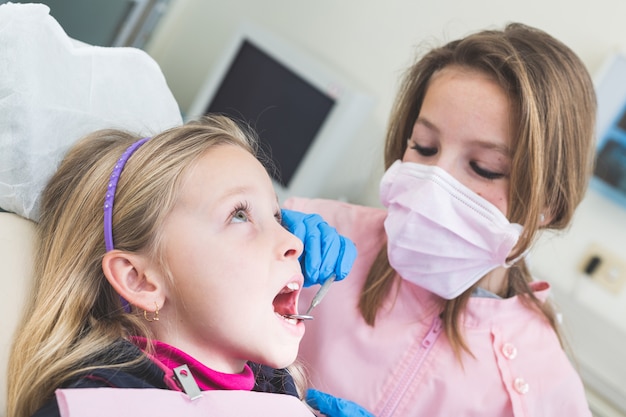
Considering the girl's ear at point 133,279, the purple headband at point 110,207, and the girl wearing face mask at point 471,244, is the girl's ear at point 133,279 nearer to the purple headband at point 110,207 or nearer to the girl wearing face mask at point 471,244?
the purple headband at point 110,207

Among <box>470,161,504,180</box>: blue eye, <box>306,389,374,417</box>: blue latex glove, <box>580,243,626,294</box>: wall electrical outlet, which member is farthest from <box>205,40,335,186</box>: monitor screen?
<box>306,389,374,417</box>: blue latex glove

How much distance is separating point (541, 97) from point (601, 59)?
40.9 inches

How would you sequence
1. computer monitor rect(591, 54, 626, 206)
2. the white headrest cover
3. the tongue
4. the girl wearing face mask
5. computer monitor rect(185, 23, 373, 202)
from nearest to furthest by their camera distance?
the white headrest cover → the tongue → the girl wearing face mask → computer monitor rect(591, 54, 626, 206) → computer monitor rect(185, 23, 373, 202)

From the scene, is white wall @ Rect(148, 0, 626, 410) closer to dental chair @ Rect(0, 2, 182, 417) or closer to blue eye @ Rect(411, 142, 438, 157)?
blue eye @ Rect(411, 142, 438, 157)

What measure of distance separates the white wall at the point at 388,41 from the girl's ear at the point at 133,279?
104 cm

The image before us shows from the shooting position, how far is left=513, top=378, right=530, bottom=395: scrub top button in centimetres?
126

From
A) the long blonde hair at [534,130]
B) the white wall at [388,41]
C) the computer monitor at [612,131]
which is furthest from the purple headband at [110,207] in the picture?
the computer monitor at [612,131]

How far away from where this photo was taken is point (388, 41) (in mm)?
2602

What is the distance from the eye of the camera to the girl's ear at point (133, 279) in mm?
1002

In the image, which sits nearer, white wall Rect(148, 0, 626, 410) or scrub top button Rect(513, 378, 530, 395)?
scrub top button Rect(513, 378, 530, 395)

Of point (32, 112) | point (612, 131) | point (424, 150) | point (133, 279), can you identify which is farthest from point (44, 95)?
point (612, 131)

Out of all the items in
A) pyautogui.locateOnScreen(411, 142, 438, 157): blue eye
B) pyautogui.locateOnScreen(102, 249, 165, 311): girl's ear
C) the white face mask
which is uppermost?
pyautogui.locateOnScreen(411, 142, 438, 157): blue eye

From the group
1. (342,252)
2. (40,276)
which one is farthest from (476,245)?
(40,276)

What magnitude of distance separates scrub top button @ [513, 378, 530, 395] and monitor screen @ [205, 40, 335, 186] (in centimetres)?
122
